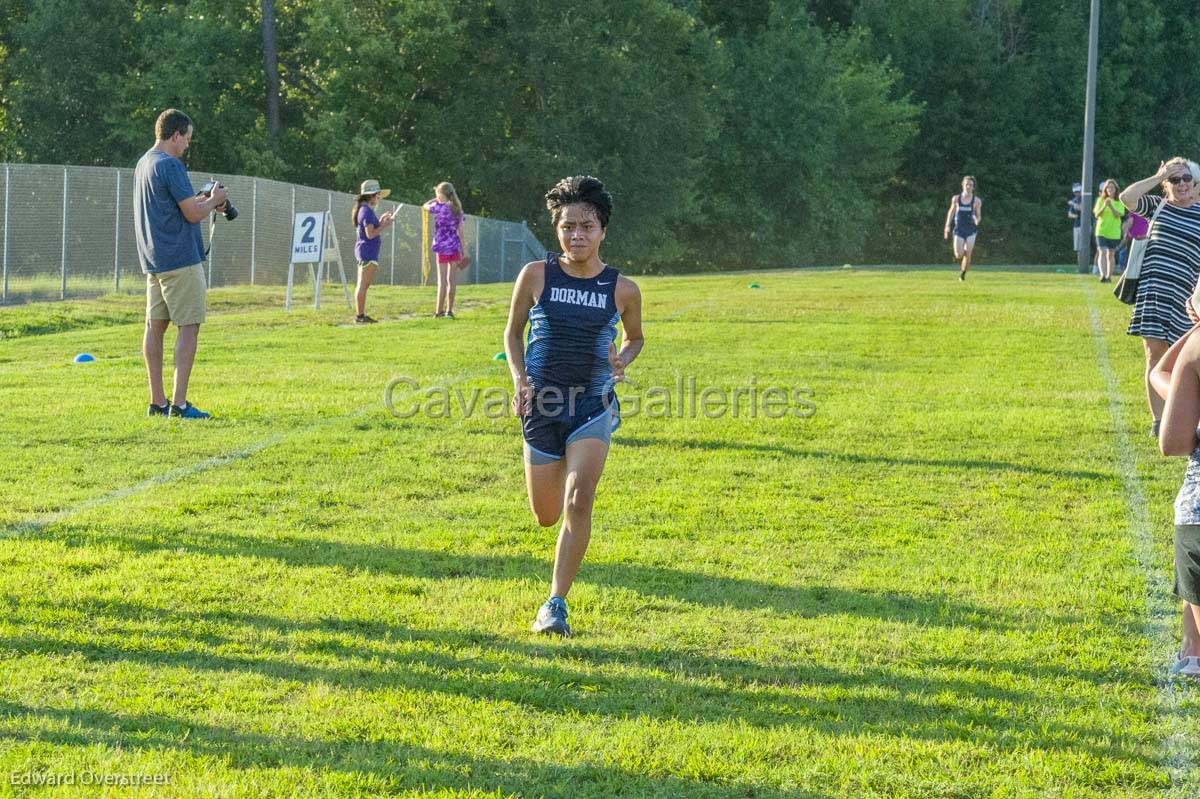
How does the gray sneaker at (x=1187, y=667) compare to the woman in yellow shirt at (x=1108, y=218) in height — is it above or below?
below

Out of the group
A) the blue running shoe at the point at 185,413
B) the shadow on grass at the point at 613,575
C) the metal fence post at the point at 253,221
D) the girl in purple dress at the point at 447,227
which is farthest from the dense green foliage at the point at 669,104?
the shadow on grass at the point at 613,575

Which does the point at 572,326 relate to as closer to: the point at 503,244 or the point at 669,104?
the point at 503,244

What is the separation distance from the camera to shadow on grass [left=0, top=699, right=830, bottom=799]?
13.6 feet

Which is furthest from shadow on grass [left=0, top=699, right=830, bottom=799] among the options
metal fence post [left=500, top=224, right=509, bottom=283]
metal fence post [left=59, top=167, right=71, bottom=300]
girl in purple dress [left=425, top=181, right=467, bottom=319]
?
metal fence post [left=500, top=224, right=509, bottom=283]

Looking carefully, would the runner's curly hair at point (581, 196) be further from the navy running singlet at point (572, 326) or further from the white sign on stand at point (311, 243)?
the white sign on stand at point (311, 243)

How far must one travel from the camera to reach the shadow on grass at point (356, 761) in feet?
13.6

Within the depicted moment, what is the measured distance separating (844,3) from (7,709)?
73.3m

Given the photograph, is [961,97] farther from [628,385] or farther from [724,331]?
[628,385]

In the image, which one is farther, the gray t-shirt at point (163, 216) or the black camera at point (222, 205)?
the black camera at point (222, 205)

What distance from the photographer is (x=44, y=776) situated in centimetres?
409

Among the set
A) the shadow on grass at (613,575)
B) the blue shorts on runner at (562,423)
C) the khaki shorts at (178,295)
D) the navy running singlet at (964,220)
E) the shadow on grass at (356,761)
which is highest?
the navy running singlet at (964,220)

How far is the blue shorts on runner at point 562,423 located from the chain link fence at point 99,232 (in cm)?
1292

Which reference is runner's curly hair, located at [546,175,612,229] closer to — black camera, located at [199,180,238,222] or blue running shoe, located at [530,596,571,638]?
blue running shoe, located at [530,596,571,638]

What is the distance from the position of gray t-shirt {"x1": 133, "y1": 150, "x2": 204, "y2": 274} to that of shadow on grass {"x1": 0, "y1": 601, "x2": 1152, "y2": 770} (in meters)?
5.55
